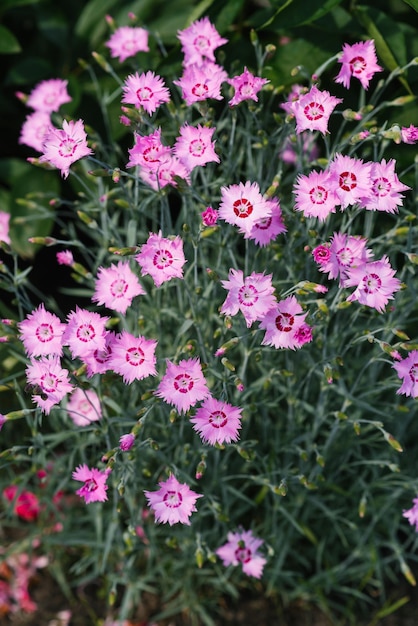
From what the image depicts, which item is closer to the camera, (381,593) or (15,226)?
(381,593)

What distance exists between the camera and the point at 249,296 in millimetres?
1344

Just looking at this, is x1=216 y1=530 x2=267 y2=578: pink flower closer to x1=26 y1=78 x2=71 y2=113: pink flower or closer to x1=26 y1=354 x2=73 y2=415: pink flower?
x1=26 y1=354 x2=73 y2=415: pink flower

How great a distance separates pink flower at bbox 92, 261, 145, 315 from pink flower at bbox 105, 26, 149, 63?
0.68m

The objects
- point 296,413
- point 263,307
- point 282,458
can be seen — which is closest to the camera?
point 263,307

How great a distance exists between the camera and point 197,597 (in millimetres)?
2031

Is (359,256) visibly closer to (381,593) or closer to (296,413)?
(296,413)

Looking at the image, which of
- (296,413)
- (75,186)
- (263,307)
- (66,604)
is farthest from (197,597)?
(75,186)

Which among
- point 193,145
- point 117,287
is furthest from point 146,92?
point 117,287

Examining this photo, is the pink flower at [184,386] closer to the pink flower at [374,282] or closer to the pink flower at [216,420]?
the pink flower at [216,420]

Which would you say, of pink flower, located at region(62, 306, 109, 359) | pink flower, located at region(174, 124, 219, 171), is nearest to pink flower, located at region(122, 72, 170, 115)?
pink flower, located at region(174, 124, 219, 171)

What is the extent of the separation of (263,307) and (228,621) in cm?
117

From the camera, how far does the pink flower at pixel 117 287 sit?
1.42 meters

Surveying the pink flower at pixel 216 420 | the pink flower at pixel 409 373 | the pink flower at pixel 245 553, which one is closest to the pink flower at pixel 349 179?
the pink flower at pixel 409 373

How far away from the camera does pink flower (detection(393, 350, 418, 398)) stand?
4.64 ft
